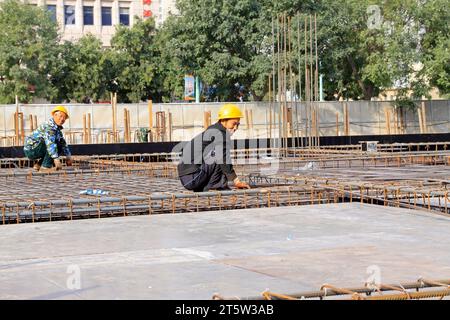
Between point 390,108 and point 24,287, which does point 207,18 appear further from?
point 24,287

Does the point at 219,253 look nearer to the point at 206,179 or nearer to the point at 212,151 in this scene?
the point at 212,151

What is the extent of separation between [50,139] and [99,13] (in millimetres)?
58765

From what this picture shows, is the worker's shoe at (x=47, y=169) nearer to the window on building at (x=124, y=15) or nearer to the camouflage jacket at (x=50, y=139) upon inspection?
the camouflage jacket at (x=50, y=139)

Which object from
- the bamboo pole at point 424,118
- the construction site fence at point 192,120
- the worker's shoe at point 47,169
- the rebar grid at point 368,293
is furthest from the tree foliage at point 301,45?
the rebar grid at point 368,293

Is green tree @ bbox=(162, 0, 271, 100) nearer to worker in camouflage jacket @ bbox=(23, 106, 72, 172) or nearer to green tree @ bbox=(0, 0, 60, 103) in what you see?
green tree @ bbox=(0, 0, 60, 103)

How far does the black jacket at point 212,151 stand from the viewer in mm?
11742

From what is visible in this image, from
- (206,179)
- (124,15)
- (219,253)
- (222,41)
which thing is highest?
(124,15)

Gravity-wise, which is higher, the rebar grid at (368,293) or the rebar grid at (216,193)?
the rebar grid at (216,193)

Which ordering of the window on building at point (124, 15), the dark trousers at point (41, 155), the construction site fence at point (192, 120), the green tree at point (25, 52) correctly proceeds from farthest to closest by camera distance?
the window on building at point (124, 15) < the green tree at point (25, 52) < the construction site fence at point (192, 120) < the dark trousers at point (41, 155)

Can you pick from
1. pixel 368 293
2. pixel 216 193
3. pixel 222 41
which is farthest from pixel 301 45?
pixel 368 293

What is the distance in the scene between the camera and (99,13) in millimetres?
73188

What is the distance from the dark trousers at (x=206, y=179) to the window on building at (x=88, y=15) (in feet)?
204

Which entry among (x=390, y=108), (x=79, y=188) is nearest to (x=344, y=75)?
(x=390, y=108)

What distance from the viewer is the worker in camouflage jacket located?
16062 millimetres
